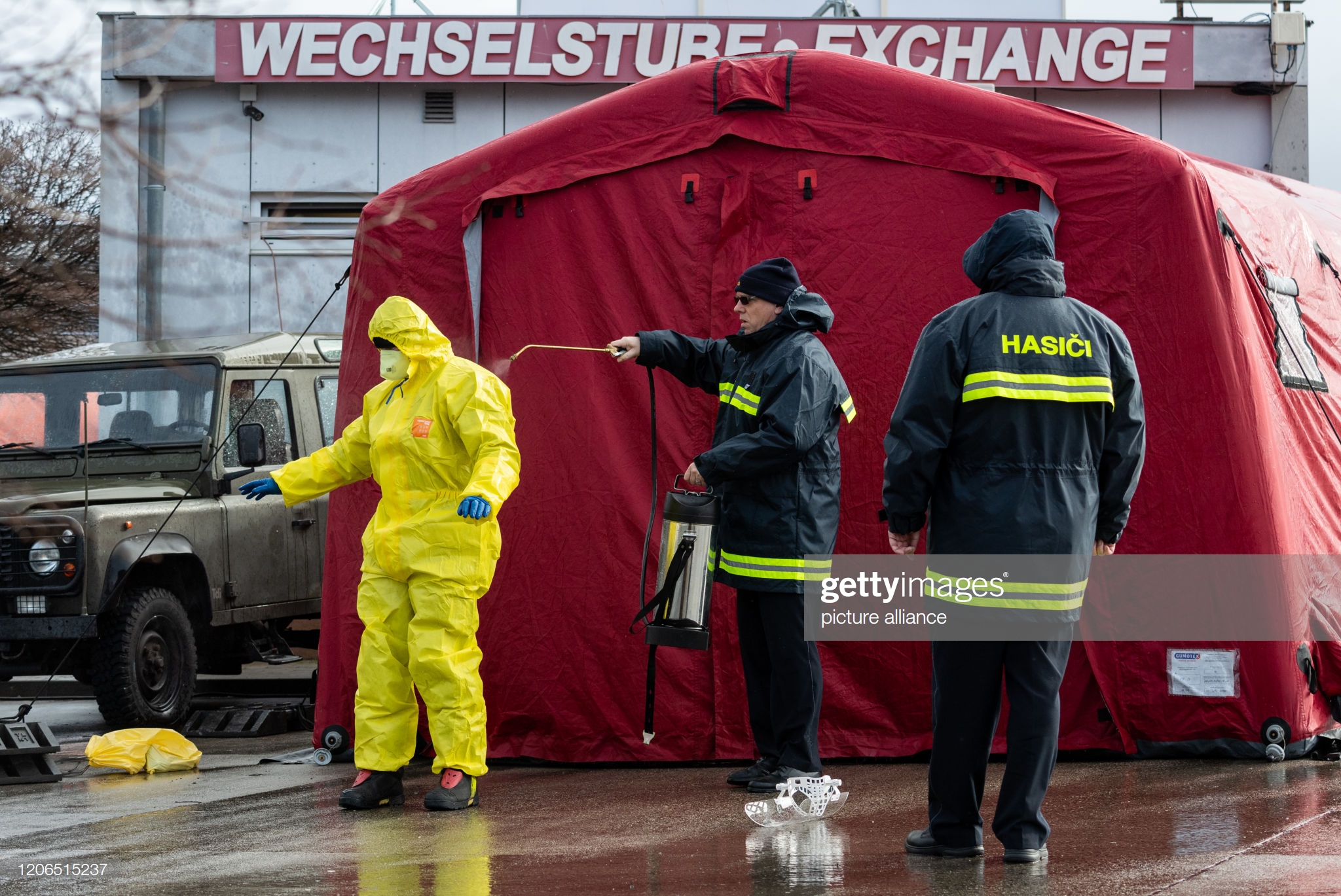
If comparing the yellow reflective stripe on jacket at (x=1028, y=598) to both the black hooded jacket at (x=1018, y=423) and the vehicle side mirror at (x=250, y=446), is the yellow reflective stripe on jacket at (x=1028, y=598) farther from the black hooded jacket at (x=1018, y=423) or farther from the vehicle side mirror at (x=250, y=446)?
the vehicle side mirror at (x=250, y=446)

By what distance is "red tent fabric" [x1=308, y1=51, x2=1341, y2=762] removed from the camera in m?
5.95

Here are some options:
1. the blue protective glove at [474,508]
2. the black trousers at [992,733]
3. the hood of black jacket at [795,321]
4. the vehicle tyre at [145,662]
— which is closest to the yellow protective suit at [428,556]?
the blue protective glove at [474,508]

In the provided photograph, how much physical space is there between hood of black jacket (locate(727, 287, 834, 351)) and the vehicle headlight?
414 centimetres

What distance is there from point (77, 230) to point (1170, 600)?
4.67 meters

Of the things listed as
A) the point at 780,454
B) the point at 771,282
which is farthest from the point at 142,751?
the point at 771,282

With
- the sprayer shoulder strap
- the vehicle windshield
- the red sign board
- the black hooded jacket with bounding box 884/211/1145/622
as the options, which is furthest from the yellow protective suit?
the red sign board

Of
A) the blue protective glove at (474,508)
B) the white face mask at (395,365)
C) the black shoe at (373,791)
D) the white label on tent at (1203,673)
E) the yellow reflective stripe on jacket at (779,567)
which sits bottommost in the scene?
the black shoe at (373,791)

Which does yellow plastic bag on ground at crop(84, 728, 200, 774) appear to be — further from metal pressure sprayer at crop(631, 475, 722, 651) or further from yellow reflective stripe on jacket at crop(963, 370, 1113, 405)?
yellow reflective stripe on jacket at crop(963, 370, 1113, 405)

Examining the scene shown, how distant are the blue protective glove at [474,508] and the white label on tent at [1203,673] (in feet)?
9.33

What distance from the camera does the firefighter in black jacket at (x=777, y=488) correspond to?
17.1 feet

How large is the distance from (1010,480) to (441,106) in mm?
11714

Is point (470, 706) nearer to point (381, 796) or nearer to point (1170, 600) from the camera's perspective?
point (381, 796)

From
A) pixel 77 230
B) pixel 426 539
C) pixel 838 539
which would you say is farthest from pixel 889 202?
pixel 77 230

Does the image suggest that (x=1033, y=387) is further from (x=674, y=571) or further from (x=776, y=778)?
(x=776, y=778)
